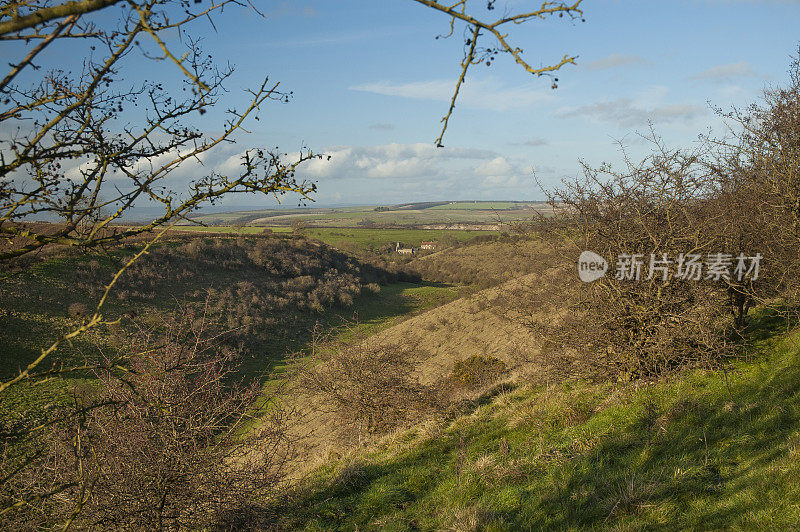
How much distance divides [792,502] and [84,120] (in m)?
6.26

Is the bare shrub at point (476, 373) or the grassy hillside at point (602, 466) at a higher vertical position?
the grassy hillside at point (602, 466)

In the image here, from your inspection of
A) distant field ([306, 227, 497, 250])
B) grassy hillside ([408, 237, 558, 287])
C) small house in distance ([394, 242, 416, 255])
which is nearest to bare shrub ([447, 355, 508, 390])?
grassy hillside ([408, 237, 558, 287])

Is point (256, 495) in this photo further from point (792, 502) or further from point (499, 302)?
point (499, 302)

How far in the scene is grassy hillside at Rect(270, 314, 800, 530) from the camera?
412 centimetres

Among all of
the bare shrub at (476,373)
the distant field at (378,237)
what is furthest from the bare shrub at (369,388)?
the distant field at (378,237)

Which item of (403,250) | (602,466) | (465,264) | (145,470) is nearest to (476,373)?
(602,466)

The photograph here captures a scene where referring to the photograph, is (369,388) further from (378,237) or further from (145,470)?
(378,237)

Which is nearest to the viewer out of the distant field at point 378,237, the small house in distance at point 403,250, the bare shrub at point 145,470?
the bare shrub at point 145,470

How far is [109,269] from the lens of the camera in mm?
29375

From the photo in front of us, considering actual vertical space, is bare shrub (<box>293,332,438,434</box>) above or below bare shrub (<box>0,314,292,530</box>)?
below

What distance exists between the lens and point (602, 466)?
512cm

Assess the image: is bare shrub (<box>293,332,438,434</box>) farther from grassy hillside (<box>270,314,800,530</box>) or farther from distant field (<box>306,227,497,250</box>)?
distant field (<box>306,227,497,250</box>)

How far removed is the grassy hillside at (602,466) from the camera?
4117 millimetres

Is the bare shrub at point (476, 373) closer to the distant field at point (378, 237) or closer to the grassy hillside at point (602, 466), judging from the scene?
the grassy hillside at point (602, 466)
